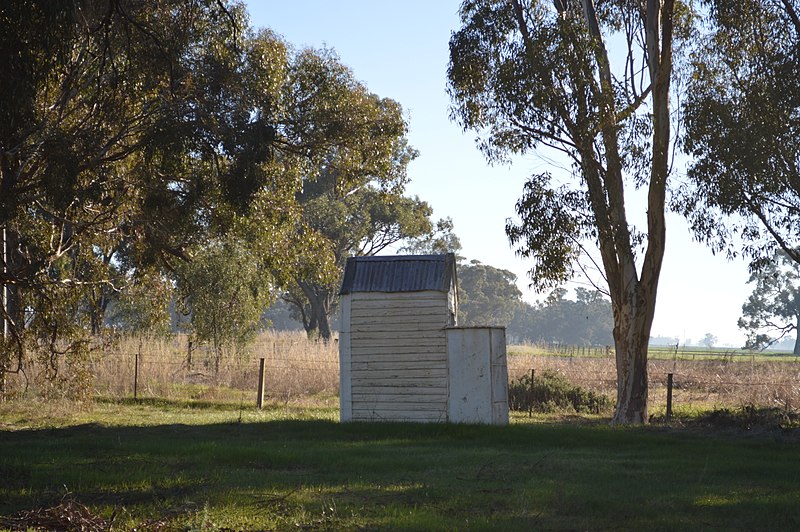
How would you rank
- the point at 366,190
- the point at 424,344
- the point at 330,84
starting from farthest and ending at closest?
the point at 366,190 → the point at 330,84 → the point at 424,344

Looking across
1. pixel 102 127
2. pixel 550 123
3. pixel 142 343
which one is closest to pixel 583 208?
pixel 550 123

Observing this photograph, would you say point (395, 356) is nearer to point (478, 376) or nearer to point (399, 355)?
point (399, 355)

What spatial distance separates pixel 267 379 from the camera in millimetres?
30359

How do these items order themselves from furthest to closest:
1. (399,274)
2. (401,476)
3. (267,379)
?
(267,379) < (399,274) < (401,476)

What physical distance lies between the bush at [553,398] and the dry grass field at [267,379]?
142cm

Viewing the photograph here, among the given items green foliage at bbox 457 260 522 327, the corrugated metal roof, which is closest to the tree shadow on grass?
the corrugated metal roof

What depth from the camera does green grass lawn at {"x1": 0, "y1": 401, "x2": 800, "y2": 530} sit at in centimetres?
928

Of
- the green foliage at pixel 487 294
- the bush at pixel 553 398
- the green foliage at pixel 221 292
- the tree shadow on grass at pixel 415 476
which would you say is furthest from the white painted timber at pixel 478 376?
the green foliage at pixel 487 294

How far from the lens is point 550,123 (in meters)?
22.4

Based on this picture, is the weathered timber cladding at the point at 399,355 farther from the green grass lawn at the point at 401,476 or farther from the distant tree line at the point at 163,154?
the distant tree line at the point at 163,154

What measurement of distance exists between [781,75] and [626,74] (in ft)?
12.0

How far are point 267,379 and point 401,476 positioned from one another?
18725 mm

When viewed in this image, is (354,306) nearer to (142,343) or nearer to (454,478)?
(454,478)

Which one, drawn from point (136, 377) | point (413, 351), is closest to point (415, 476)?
point (413, 351)
